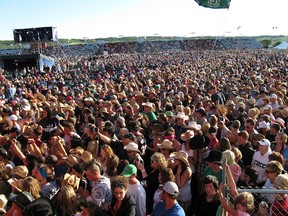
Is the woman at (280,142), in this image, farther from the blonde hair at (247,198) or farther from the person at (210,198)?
the blonde hair at (247,198)

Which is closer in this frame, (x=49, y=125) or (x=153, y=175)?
(x=153, y=175)

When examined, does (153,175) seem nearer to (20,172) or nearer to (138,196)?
(138,196)

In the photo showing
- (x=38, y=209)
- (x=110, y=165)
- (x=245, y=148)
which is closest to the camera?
(x=38, y=209)

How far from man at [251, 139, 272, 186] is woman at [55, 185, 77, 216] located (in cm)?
273

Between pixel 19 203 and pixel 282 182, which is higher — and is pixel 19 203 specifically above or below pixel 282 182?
below

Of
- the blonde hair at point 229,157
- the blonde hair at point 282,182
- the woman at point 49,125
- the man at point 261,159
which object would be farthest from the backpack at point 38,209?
the woman at point 49,125

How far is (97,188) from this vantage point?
389 centimetres

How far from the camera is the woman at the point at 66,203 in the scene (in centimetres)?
356

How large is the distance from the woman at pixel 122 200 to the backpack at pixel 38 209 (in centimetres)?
69

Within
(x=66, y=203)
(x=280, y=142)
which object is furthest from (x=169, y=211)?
(x=280, y=142)

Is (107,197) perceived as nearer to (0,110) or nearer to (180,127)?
(180,127)

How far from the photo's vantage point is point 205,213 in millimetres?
3916

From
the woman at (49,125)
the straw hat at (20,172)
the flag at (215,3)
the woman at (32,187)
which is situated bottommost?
the woman at (49,125)

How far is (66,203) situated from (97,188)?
17.4 inches
